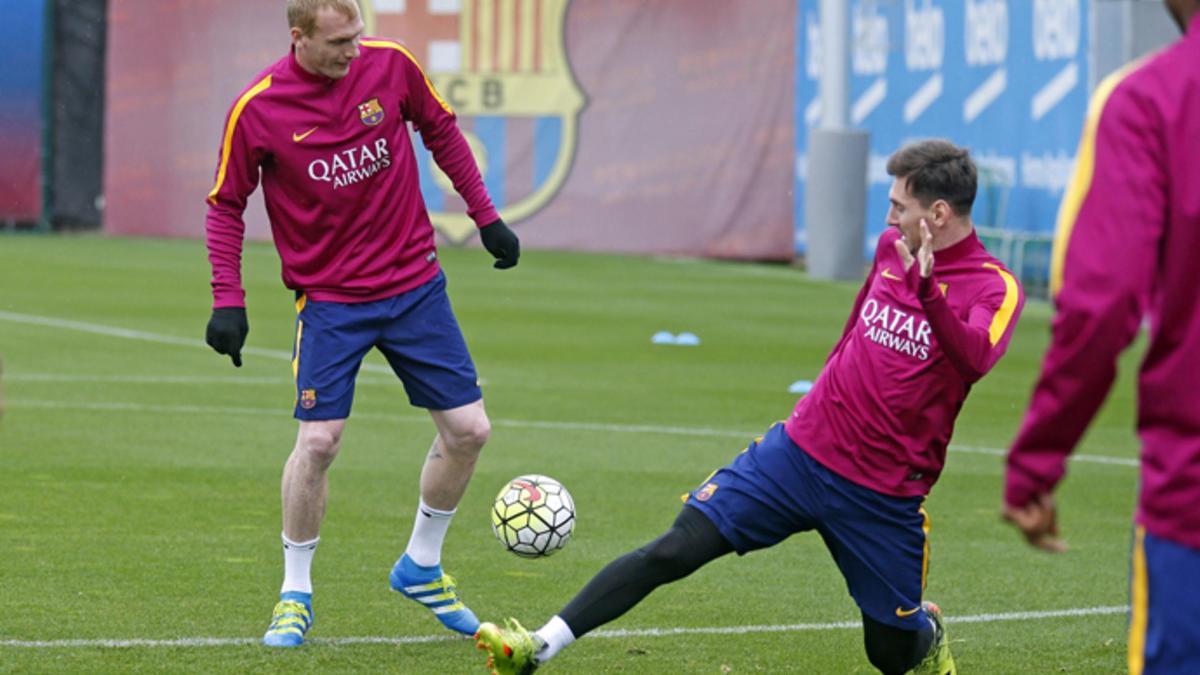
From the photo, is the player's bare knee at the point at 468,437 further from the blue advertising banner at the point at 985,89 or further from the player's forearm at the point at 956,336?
the blue advertising banner at the point at 985,89

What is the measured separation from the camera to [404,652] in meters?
6.50

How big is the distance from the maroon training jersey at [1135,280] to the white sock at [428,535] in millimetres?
3531

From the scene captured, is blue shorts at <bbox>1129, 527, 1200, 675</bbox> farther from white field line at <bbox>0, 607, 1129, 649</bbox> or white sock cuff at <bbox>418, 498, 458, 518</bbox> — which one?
white sock cuff at <bbox>418, 498, 458, 518</bbox>

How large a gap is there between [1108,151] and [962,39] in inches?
782

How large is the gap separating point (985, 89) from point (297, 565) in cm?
1685

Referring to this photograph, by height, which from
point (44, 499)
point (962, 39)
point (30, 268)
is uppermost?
point (962, 39)

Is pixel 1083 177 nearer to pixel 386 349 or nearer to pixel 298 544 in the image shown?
pixel 386 349

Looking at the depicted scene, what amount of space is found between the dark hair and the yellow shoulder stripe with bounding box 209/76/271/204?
6.95 feet

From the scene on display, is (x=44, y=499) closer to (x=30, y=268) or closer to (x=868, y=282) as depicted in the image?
(x=868, y=282)

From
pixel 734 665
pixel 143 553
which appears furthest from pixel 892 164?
pixel 143 553

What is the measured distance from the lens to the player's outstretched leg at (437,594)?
6812 mm

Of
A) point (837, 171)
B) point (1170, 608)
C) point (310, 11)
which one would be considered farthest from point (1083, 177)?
point (837, 171)

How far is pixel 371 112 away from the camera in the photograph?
264 inches

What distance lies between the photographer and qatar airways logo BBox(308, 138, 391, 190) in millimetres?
6633
